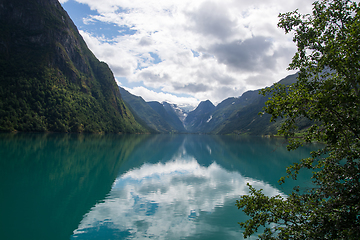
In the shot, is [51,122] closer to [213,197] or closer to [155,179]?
[155,179]

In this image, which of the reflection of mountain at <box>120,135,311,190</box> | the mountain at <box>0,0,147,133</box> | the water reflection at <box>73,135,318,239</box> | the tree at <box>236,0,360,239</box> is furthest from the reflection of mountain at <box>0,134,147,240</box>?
the mountain at <box>0,0,147,133</box>

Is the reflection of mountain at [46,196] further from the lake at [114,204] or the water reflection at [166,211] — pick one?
the water reflection at [166,211]

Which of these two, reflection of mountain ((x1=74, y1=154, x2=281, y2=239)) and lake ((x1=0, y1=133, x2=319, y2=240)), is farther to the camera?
reflection of mountain ((x1=74, y1=154, x2=281, y2=239))

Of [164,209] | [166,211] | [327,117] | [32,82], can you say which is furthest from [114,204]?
[32,82]

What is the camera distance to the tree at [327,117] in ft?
19.3

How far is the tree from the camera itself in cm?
588

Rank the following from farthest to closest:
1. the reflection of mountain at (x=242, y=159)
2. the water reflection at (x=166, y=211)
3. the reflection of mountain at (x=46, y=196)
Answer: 1. the reflection of mountain at (x=242, y=159)
2. the water reflection at (x=166, y=211)
3. the reflection of mountain at (x=46, y=196)

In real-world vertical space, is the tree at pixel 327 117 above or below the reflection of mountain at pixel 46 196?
above

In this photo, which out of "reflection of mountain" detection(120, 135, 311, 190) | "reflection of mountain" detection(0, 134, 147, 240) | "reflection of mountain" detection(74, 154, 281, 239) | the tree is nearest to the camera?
the tree

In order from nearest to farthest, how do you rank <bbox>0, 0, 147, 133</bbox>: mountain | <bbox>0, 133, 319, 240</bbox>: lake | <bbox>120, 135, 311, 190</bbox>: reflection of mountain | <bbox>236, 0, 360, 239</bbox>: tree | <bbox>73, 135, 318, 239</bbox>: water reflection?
1. <bbox>236, 0, 360, 239</bbox>: tree
2. <bbox>0, 133, 319, 240</bbox>: lake
3. <bbox>73, 135, 318, 239</bbox>: water reflection
4. <bbox>120, 135, 311, 190</bbox>: reflection of mountain
5. <bbox>0, 0, 147, 133</bbox>: mountain

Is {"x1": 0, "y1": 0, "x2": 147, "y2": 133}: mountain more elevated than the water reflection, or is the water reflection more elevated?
{"x1": 0, "y1": 0, "x2": 147, "y2": 133}: mountain

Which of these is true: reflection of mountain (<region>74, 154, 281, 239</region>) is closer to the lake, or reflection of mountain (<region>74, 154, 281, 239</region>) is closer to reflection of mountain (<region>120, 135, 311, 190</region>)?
the lake

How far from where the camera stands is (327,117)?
19.2 ft

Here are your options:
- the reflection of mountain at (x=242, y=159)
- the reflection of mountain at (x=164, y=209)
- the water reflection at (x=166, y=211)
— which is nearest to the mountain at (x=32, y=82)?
the reflection of mountain at (x=242, y=159)
